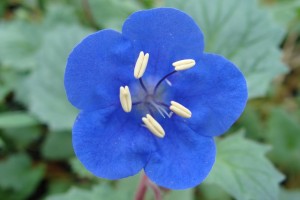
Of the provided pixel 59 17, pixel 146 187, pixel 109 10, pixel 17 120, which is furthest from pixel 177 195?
pixel 59 17

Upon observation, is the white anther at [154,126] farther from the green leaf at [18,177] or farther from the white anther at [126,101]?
the green leaf at [18,177]

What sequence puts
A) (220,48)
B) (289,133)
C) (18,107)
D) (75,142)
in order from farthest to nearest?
(18,107)
(289,133)
(220,48)
(75,142)

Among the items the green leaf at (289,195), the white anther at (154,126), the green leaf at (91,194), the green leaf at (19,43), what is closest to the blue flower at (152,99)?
the white anther at (154,126)

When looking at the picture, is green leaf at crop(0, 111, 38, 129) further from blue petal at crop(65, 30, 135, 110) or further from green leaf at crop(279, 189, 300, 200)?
green leaf at crop(279, 189, 300, 200)

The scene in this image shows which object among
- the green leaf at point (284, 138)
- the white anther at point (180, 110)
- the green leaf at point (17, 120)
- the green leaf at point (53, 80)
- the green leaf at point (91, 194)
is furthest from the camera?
the green leaf at point (284, 138)

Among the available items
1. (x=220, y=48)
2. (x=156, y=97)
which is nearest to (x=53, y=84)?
(x=220, y=48)

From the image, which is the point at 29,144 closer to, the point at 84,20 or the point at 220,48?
the point at 84,20

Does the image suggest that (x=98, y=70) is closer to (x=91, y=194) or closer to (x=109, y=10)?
(x=91, y=194)
